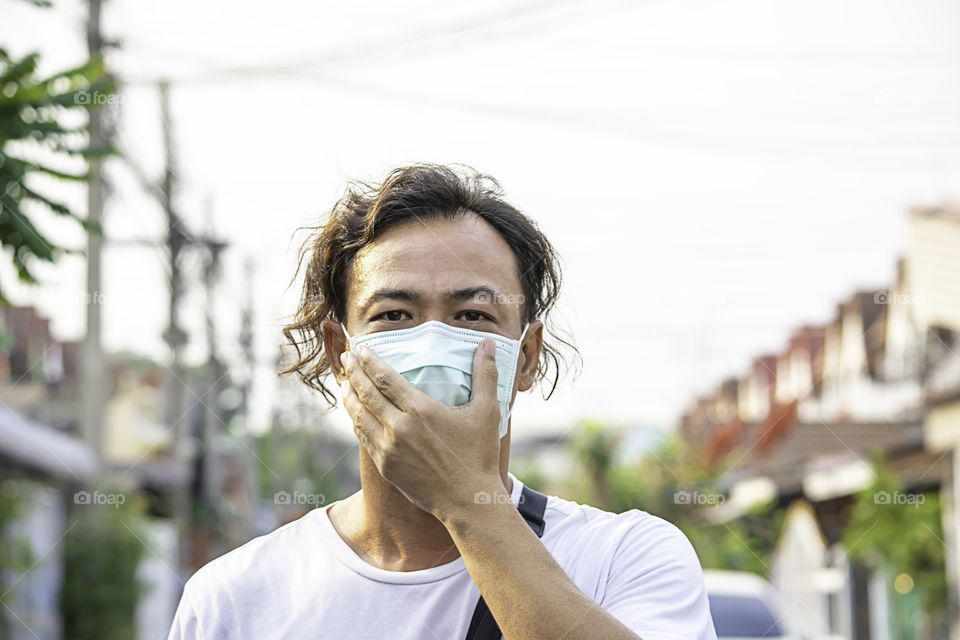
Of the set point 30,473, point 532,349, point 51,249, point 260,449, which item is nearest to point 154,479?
point 260,449

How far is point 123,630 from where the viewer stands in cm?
1292

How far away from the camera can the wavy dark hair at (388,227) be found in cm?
246

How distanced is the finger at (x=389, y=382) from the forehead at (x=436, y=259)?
0.28m

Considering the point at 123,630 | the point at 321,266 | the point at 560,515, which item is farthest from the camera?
the point at 123,630

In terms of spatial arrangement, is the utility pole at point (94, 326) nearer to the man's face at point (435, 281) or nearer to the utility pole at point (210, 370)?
the utility pole at point (210, 370)

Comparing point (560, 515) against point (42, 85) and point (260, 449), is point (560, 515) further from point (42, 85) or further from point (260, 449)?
point (260, 449)

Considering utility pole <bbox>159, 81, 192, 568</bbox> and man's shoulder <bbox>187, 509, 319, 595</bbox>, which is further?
utility pole <bbox>159, 81, 192, 568</bbox>

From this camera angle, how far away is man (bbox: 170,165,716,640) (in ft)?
6.14

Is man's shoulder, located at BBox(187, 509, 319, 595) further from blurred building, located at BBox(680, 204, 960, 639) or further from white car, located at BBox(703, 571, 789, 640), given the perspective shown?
blurred building, located at BBox(680, 204, 960, 639)

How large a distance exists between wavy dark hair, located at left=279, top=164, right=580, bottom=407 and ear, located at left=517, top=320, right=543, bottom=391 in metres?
0.04

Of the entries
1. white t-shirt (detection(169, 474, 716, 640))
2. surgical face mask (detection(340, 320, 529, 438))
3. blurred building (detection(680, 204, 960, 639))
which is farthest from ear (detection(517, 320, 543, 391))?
blurred building (detection(680, 204, 960, 639))

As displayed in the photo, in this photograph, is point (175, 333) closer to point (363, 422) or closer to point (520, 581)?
point (363, 422)

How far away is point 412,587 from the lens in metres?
2.11

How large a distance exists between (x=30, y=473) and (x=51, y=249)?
10092mm
